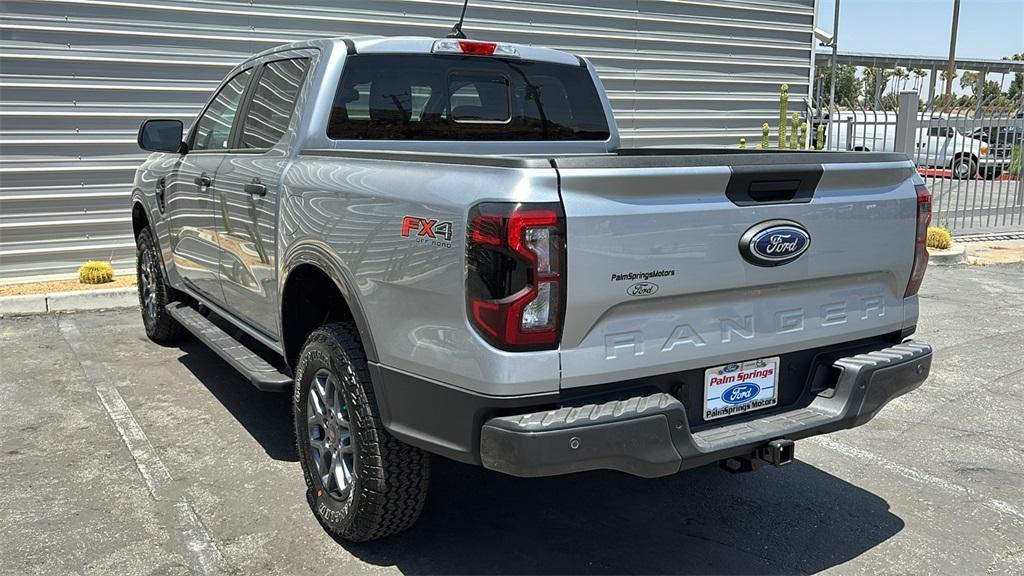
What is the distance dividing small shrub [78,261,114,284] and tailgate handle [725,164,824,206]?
282 inches

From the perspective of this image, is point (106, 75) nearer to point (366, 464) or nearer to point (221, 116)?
point (221, 116)

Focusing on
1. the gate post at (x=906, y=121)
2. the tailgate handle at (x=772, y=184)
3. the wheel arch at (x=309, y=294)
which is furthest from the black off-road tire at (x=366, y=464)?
the gate post at (x=906, y=121)

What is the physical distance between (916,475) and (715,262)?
6.92ft

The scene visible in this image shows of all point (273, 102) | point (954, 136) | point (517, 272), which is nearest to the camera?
point (517, 272)

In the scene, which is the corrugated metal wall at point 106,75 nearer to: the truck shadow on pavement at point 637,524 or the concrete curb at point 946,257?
the concrete curb at point 946,257

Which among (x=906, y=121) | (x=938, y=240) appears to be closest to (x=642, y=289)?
(x=938, y=240)

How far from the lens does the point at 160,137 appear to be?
5.48 m

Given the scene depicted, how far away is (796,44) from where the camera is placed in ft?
45.1

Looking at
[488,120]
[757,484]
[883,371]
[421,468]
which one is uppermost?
[488,120]

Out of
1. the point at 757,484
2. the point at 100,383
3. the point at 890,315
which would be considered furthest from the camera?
the point at 100,383

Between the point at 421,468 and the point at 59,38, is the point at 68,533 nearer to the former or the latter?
the point at 421,468

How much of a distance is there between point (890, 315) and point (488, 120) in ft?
7.16

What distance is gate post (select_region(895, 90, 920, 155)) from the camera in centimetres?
1241

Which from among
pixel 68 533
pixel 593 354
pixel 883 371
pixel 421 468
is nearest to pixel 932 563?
pixel 883 371
